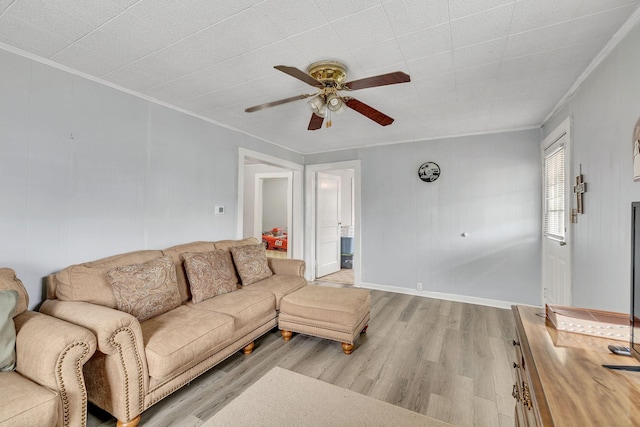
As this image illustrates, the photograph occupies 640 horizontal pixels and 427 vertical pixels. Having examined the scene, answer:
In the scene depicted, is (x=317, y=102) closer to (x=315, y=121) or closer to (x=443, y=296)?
(x=315, y=121)

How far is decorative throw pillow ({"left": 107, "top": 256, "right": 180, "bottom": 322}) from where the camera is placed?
77.2 inches

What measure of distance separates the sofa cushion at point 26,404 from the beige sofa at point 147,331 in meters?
0.28

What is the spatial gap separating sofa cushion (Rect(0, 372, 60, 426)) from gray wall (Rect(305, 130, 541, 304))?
3.94m

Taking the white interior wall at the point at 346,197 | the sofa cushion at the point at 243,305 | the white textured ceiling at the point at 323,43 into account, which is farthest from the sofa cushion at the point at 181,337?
the white interior wall at the point at 346,197

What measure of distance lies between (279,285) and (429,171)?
9.12 feet

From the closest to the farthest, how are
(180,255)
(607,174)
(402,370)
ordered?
(607,174) < (402,370) < (180,255)

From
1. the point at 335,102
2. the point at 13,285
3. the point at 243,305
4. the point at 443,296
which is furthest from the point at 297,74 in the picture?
the point at 443,296

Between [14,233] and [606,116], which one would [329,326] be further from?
[606,116]

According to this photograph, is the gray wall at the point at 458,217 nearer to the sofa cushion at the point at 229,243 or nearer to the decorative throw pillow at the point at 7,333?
the sofa cushion at the point at 229,243

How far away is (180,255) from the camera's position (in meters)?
2.72

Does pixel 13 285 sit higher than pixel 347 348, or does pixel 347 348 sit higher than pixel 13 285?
pixel 13 285

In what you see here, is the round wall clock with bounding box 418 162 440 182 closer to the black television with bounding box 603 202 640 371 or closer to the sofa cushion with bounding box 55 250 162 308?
the black television with bounding box 603 202 640 371

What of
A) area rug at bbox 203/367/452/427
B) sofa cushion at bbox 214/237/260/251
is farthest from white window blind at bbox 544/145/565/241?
sofa cushion at bbox 214/237/260/251

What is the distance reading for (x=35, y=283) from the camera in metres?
1.99
